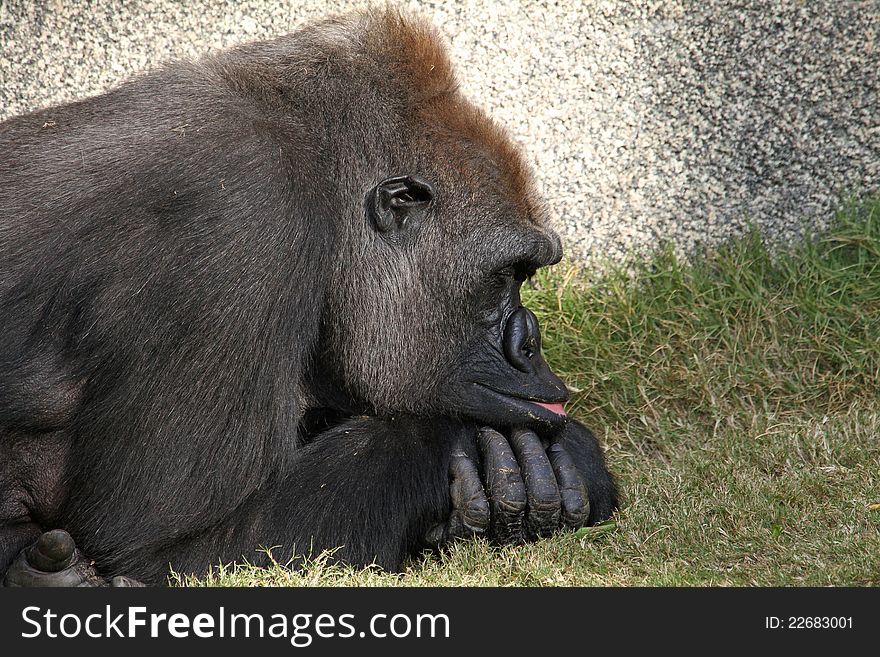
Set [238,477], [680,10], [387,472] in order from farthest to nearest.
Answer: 1. [680,10]
2. [387,472]
3. [238,477]

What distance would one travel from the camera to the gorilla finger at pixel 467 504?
10.5 feet

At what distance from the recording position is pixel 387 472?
3.20 m

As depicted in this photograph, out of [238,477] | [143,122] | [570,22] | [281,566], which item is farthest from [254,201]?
[570,22]

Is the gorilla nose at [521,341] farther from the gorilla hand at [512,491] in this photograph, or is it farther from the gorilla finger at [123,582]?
the gorilla finger at [123,582]

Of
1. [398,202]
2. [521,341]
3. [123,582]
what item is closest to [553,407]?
[521,341]

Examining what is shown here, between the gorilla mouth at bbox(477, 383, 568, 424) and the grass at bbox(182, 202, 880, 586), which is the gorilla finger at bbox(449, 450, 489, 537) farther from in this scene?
the gorilla mouth at bbox(477, 383, 568, 424)

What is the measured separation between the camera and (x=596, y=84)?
498cm

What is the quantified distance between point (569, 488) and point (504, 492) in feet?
0.81

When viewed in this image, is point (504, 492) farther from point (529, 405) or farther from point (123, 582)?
point (123, 582)

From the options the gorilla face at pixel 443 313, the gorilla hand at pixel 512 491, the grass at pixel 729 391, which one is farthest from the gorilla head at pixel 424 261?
the grass at pixel 729 391

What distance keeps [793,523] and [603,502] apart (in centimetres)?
57

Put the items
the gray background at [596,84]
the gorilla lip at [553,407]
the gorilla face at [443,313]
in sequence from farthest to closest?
the gray background at [596,84] → the gorilla lip at [553,407] → the gorilla face at [443,313]

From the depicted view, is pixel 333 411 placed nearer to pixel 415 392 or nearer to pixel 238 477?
pixel 415 392

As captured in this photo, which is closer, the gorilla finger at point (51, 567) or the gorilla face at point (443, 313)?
the gorilla finger at point (51, 567)
